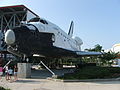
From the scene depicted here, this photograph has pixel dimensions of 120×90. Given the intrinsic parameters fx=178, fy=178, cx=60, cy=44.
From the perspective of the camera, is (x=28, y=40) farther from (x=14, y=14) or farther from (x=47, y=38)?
(x=14, y=14)

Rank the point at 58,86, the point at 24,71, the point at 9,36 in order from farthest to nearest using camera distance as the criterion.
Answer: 1. the point at 24,71
2. the point at 9,36
3. the point at 58,86

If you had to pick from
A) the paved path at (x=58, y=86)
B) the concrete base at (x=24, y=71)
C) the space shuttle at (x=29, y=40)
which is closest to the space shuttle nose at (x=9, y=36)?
the space shuttle at (x=29, y=40)

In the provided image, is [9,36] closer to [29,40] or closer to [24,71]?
[29,40]

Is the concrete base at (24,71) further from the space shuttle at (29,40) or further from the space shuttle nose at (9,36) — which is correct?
the space shuttle nose at (9,36)

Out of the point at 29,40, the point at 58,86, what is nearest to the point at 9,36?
the point at 29,40

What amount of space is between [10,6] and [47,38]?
20205 millimetres

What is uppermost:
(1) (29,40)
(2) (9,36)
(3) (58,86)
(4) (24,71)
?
(2) (9,36)

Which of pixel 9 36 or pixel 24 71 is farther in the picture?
pixel 24 71

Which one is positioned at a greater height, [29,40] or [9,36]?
[9,36]

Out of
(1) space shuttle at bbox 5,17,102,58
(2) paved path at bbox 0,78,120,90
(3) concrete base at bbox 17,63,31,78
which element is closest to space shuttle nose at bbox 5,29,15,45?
(1) space shuttle at bbox 5,17,102,58

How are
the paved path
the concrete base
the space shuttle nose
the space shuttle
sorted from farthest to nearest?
the concrete base → the space shuttle → the space shuttle nose → the paved path

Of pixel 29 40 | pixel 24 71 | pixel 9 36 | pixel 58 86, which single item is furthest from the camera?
pixel 24 71

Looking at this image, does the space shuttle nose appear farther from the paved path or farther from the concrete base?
the paved path

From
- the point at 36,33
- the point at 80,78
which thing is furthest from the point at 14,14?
the point at 80,78
